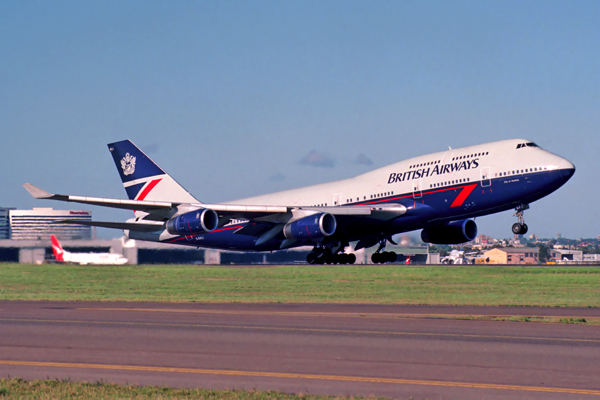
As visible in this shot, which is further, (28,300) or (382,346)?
(28,300)

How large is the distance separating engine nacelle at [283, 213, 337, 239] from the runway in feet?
73.7

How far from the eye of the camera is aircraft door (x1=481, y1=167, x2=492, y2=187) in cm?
4153

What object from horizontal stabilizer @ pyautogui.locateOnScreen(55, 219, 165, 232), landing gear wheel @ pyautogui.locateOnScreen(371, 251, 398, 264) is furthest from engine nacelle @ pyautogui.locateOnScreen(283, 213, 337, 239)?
horizontal stabilizer @ pyautogui.locateOnScreen(55, 219, 165, 232)

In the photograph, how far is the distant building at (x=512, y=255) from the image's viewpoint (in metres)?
94.9

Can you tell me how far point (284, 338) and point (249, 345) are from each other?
4.00ft

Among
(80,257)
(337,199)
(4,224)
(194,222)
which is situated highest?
(337,199)

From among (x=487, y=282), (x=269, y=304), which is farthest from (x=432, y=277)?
(x=269, y=304)

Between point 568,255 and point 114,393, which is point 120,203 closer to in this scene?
point 114,393

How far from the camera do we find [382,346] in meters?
A: 14.8

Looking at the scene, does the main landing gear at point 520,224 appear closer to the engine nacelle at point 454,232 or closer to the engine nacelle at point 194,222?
the engine nacelle at point 454,232

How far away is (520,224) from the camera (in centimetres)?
4244

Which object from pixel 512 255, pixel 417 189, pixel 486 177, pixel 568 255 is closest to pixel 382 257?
pixel 417 189

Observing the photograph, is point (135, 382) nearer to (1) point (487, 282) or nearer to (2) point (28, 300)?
(2) point (28, 300)

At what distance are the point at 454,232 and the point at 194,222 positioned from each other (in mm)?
18746
